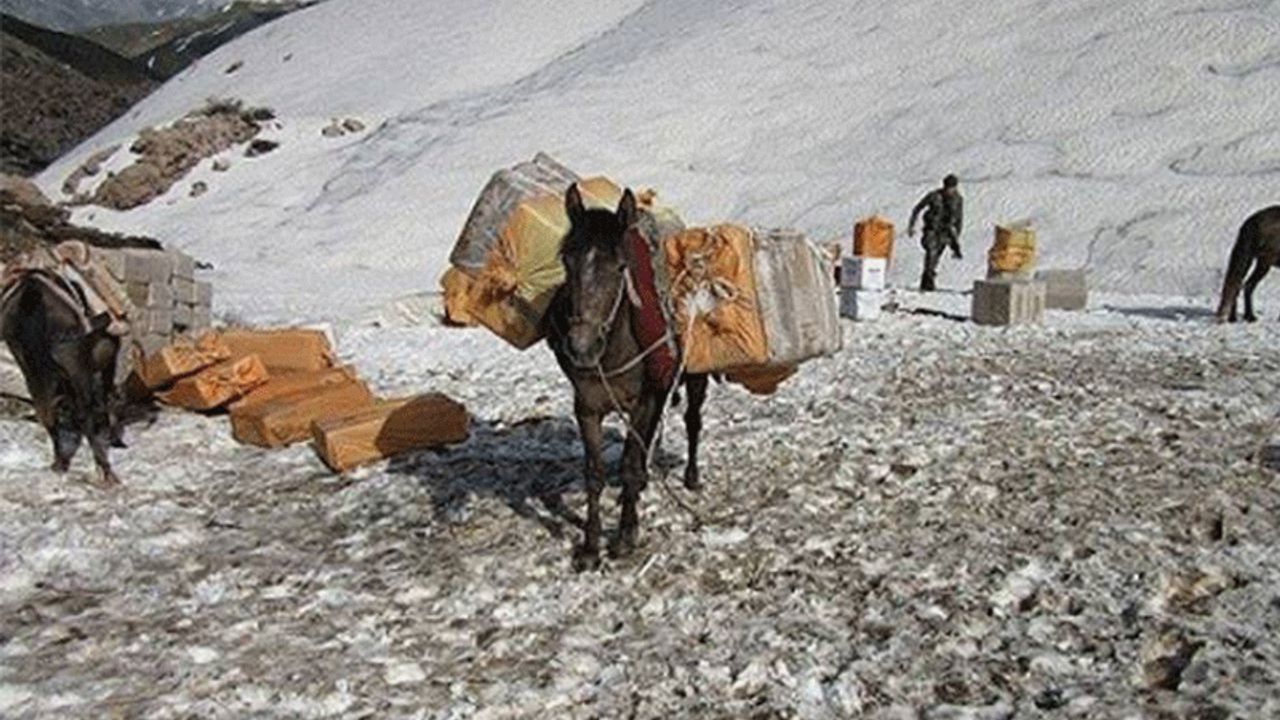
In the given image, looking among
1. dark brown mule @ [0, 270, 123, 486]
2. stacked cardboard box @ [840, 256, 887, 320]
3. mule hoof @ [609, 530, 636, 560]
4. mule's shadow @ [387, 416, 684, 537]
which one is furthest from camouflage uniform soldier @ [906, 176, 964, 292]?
dark brown mule @ [0, 270, 123, 486]

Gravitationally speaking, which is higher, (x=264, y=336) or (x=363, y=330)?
(x=264, y=336)

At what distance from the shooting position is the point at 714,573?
7633 millimetres

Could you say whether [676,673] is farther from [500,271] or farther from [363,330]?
[363,330]

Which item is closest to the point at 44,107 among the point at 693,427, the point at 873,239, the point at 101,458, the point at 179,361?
the point at 873,239

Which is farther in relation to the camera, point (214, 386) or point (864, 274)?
point (864, 274)

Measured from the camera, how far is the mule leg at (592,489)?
7.79 meters

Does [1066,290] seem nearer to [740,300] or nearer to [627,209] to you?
[740,300]

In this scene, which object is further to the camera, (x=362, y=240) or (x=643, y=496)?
(x=362, y=240)

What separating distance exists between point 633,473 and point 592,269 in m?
1.79

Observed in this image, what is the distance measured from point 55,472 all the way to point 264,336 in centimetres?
433

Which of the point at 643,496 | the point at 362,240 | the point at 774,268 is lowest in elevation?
the point at 362,240

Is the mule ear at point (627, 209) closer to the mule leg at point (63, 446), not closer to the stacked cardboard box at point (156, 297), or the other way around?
the mule leg at point (63, 446)

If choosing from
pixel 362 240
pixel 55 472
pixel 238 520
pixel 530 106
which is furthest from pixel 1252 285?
pixel 530 106

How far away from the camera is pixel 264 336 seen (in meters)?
14.5
